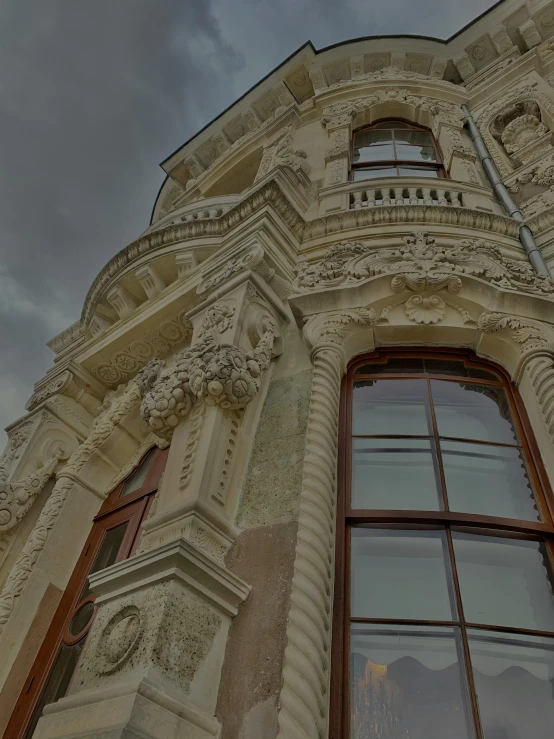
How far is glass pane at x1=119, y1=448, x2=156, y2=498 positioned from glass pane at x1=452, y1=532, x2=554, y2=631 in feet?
10.5

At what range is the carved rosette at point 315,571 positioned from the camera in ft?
7.69

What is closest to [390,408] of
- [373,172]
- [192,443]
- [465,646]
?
[192,443]

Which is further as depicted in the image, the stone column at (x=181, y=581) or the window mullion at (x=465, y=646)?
the window mullion at (x=465, y=646)

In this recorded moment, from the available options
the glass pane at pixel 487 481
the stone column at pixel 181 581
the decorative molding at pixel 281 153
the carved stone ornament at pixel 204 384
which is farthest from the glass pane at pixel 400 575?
the decorative molding at pixel 281 153

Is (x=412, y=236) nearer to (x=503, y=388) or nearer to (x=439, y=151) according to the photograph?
(x=503, y=388)

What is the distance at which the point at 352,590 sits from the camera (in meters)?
3.03

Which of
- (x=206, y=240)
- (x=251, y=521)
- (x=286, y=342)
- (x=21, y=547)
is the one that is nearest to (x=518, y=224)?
(x=286, y=342)

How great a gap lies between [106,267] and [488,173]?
498cm

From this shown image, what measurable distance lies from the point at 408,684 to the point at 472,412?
6.77ft

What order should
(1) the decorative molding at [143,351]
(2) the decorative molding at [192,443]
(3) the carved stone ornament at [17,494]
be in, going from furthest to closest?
(1) the decorative molding at [143,351] < (3) the carved stone ornament at [17,494] < (2) the decorative molding at [192,443]

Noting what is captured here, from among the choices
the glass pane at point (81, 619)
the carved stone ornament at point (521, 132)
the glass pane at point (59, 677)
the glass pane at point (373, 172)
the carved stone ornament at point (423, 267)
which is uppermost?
the carved stone ornament at point (521, 132)

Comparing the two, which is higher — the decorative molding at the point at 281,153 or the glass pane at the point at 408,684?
the decorative molding at the point at 281,153

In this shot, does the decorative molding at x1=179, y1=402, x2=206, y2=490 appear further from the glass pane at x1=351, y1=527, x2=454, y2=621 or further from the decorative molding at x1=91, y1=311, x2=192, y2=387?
the decorative molding at x1=91, y1=311, x2=192, y2=387

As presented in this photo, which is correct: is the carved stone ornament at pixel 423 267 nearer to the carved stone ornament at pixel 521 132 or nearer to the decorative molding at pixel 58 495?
the decorative molding at pixel 58 495
